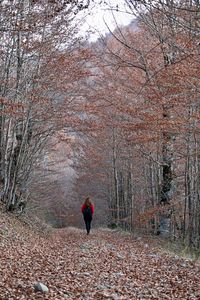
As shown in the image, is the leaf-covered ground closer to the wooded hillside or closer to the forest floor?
the forest floor

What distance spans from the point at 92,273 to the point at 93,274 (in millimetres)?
96

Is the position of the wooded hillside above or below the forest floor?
above

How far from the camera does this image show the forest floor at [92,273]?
275 inches

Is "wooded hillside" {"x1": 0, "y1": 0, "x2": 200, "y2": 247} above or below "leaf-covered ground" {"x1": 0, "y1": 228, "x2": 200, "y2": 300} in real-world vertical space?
above

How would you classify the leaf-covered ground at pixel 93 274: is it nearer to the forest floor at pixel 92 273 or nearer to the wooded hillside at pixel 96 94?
the forest floor at pixel 92 273

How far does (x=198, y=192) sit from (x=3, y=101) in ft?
25.7

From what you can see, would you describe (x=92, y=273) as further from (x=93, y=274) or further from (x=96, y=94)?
(x=96, y=94)

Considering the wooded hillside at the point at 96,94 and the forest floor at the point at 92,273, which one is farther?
the wooded hillside at the point at 96,94

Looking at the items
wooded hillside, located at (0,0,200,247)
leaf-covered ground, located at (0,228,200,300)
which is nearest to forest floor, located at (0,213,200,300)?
leaf-covered ground, located at (0,228,200,300)

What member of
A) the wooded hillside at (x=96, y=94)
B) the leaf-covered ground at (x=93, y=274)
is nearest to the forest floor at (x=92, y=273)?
the leaf-covered ground at (x=93, y=274)

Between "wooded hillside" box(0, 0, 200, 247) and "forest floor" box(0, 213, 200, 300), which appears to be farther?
"wooded hillside" box(0, 0, 200, 247)

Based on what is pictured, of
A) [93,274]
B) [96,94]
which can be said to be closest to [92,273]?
[93,274]

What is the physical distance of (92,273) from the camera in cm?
866

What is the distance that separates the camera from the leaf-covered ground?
6977mm
